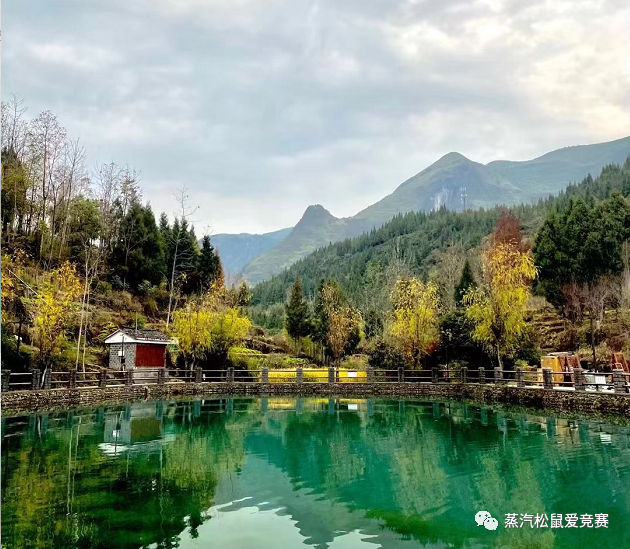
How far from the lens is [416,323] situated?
2697 centimetres

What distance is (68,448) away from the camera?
40.8 ft

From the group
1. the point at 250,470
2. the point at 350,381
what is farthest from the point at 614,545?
the point at 350,381

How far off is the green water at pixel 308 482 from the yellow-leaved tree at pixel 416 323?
1014 cm

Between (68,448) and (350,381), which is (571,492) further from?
(350,381)

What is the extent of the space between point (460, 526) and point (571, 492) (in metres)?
2.61

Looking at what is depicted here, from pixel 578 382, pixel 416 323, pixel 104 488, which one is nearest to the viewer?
pixel 104 488

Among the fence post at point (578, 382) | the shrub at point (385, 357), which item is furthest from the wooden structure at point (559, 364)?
the shrub at point (385, 357)

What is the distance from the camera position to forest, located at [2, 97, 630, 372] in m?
23.8

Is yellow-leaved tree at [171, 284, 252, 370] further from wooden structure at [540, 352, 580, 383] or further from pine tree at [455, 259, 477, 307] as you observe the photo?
wooden structure at [540, 352, 580, 383]

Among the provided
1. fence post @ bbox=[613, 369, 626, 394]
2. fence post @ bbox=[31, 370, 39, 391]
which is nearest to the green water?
fence post @ bbox=[613, 369, 626, 394]

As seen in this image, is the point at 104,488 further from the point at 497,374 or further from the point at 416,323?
the point at 416,323

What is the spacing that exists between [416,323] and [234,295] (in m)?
13.4

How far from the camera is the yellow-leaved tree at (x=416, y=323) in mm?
26875

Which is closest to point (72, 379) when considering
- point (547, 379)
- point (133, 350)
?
point (133, 350)
